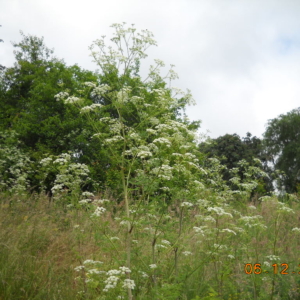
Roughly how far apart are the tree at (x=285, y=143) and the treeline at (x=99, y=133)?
11 cm

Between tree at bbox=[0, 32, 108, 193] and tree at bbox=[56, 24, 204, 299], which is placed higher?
tree at bbox=[0, 32, 108, 193]

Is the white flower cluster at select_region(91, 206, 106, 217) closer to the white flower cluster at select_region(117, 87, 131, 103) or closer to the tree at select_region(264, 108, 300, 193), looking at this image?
the white flower cluster at select_region(117, 87, 131, 103)

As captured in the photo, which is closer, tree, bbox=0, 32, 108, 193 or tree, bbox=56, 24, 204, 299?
tree, bbox=56, 24, 204, 299

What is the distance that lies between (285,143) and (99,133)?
40127 mm

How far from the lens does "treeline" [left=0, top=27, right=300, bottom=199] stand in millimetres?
4797

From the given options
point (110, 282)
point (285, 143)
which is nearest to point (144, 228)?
point (110, 282)

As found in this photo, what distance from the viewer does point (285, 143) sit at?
41.0 m

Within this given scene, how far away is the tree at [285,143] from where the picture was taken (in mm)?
38500

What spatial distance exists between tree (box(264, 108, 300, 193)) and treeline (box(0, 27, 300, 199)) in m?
0.11

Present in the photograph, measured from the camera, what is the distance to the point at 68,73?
16266mm
